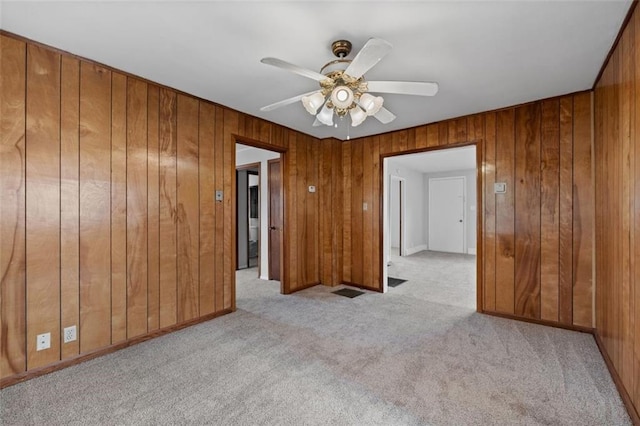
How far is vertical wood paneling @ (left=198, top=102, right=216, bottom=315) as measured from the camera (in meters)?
3.02

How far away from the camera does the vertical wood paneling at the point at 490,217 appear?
3299mm

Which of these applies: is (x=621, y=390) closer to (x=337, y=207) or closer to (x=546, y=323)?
(x=546, y=323)

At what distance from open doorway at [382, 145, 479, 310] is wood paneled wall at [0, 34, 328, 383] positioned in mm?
3820

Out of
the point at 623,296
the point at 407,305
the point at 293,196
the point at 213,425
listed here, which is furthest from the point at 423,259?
the point at 213,425

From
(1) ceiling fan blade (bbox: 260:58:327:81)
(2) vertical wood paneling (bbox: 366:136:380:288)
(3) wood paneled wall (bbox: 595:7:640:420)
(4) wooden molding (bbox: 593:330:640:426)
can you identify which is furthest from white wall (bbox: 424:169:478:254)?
(1) ceiling fan blade (bbox: 260:58:327:81)

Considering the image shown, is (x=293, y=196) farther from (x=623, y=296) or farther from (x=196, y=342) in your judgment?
(x=623, y=296)

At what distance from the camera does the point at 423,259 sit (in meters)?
6.84

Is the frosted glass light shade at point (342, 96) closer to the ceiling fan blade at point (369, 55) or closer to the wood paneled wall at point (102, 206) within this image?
the ceiling fan blade at point (369, 55)

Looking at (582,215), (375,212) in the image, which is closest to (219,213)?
(375,212)

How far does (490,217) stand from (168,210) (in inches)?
138

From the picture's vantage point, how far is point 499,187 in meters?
3.26

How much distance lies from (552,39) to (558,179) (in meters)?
1.56

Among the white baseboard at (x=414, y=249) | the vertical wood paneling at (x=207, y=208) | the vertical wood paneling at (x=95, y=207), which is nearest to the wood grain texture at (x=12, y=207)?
the vertical wood paneling at (x=95, y=207)

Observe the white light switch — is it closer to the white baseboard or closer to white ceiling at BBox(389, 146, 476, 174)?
white ceiling at BBox(389, 146, 476, 174)
